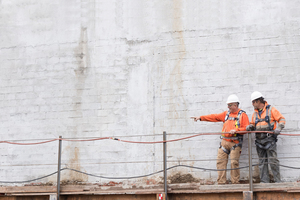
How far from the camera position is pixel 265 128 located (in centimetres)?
755

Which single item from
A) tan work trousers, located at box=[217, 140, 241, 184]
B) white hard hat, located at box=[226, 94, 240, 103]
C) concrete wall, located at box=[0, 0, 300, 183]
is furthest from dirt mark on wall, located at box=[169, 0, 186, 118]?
tan work trousers, located at box=[217, 140, 241, 184]

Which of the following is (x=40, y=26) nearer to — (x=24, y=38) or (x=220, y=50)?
(x=24, y=38)

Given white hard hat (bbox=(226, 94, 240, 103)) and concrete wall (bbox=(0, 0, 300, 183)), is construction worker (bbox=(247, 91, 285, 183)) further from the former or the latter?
concrete wall (bbox=(0, 0, 300, 183))

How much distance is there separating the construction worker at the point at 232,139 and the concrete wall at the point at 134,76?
0.44m

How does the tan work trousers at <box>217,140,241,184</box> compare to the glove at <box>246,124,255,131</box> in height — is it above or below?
below

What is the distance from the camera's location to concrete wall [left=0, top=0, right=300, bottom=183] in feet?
27.5

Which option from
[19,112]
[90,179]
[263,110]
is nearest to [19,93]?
[19,112]

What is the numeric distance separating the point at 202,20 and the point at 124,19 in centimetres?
183

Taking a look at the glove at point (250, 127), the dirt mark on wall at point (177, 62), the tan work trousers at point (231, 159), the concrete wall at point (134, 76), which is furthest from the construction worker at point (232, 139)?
the dirt mark on wall at point (177, 62)

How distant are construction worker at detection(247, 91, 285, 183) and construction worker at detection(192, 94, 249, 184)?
9.6 inches

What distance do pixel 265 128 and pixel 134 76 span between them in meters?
3.14

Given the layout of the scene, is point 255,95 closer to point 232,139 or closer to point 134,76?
point 232,139

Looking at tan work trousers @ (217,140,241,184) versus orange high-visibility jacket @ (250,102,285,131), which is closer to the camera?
orange high-visibility jacket @ (250,102,285,131)

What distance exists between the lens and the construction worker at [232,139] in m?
7.66
